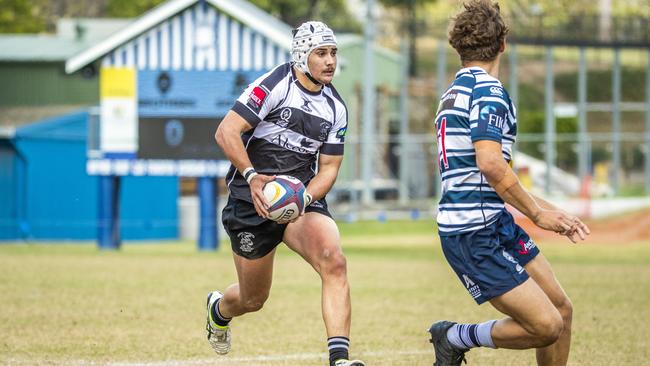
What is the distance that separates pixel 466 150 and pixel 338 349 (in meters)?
1.51

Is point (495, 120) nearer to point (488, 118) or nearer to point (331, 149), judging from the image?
point (488, 118)

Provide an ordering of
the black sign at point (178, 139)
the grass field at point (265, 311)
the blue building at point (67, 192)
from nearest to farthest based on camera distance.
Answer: the grass field at point (265, 311) < the black sign at point (178, 139) < the blue building at point (67, 192)

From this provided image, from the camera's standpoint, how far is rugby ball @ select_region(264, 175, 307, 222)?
305 inches

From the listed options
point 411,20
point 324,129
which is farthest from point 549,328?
point 411,20

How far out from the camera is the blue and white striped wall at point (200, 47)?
24125 millimetres

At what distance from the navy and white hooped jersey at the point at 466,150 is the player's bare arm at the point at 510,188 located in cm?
13

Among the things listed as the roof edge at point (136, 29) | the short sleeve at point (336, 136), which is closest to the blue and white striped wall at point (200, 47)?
the roof edge at point (136, 29)

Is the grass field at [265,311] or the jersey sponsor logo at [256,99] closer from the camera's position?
the jersey sponsor logo at [256,99]

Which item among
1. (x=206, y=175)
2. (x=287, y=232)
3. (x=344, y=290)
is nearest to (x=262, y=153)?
(x=287, y=232)

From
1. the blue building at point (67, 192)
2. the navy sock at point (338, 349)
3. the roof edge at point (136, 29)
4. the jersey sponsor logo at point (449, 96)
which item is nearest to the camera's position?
the jersey sponsor logo at point (449, 96)

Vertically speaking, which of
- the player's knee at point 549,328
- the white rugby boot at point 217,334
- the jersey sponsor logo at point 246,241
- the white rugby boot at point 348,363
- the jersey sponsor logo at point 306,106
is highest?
the jersey sponsor logo at point 306,106

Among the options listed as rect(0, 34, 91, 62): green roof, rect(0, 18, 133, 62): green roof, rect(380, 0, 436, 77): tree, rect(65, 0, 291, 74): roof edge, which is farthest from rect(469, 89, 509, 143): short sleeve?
rect(0, 34, 91, 62): green roof

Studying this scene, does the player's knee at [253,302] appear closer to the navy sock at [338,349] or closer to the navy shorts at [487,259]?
the navy sock at [338,349]

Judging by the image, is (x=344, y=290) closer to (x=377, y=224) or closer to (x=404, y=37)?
(x=377, y=224)
